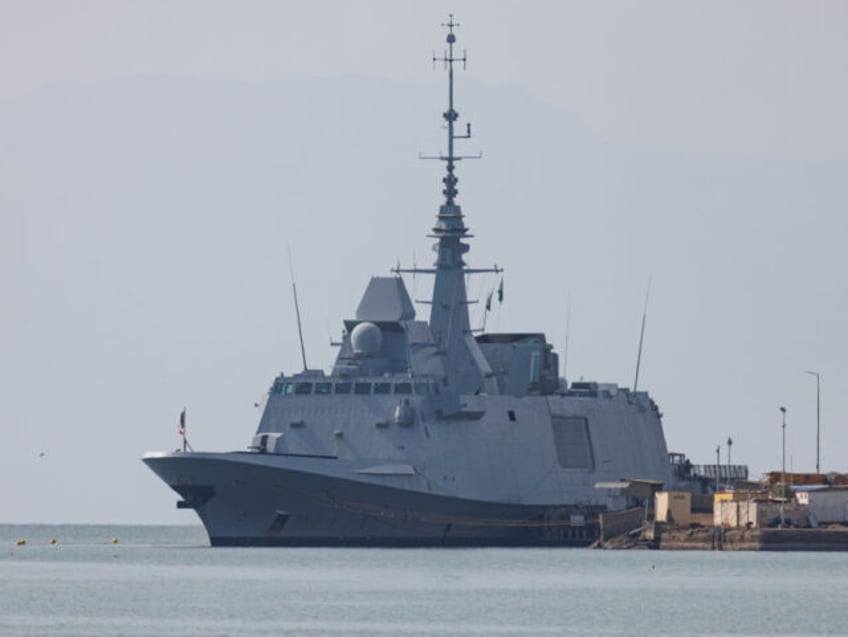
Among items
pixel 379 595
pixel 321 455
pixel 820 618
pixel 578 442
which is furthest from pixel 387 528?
pixel 820 618

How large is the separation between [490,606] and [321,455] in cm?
2777

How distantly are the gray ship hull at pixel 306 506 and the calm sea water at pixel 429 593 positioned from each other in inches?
36.3

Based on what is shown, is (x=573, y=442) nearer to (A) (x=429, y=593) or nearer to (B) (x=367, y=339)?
(B) (x=367, y=339)

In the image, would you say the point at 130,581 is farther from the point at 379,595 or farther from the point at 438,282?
the point at 438,282

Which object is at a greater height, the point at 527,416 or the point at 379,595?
the point at 527,416

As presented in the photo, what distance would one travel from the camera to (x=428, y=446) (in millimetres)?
104312

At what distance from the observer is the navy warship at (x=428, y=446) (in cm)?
10175

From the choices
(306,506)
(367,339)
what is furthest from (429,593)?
(367,339)

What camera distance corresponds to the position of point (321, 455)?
104312 millimetres

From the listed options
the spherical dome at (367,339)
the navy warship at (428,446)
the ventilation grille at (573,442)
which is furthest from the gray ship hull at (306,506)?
the spherical dome at (367,339)

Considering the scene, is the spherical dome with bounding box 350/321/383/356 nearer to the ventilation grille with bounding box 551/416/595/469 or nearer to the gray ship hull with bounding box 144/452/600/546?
the gray ship hull with bounding box 144/452/600/546

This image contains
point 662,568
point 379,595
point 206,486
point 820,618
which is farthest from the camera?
point 206,486

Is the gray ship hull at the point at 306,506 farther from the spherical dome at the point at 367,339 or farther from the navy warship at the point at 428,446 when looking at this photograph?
the spherical dome at the point at 367,339

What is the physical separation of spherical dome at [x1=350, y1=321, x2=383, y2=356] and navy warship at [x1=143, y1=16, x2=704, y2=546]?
5 cm
